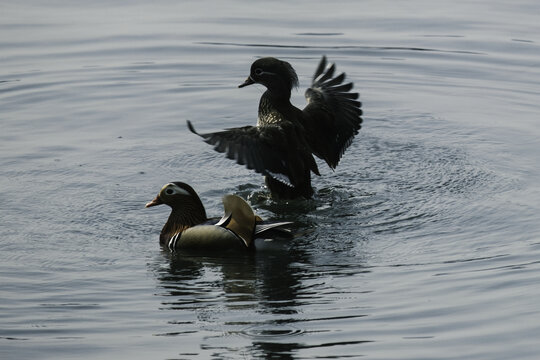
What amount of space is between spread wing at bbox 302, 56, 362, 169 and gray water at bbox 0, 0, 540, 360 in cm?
33

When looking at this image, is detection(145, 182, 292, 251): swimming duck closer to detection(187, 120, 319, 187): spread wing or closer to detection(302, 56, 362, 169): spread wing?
detection(187, 120, 319, 187): spread wing

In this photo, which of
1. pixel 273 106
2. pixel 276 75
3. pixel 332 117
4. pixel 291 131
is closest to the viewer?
pixel 291 131

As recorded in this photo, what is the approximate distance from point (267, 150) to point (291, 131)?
570mm

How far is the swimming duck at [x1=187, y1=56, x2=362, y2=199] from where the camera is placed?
10.9 metres

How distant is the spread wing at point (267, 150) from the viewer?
34.7 ft

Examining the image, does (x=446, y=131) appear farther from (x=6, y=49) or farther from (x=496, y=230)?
(x=6, y=49)

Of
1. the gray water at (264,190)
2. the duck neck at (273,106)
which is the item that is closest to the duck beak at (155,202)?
the gray water at (264,190)

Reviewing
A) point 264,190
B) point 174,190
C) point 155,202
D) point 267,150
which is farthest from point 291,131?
point 155,202

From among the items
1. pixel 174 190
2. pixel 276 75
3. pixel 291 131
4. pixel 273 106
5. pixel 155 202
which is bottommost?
pixel 155 202

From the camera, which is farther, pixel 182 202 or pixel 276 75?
pixel 276 75

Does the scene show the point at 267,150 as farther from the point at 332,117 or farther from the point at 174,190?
the point at 332,117

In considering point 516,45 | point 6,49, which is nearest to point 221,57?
point 6,49

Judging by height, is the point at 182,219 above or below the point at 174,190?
below

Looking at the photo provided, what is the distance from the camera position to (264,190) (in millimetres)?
11883
